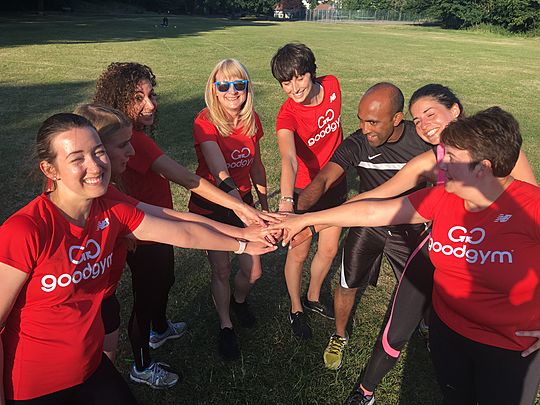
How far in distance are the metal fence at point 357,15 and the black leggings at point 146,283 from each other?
323 feet

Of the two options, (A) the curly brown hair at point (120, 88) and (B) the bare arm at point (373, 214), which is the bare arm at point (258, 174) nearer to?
(B) the bare arm at point (373, 214)

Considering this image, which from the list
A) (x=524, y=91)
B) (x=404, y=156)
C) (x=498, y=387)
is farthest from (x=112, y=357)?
(x=524, y=91)

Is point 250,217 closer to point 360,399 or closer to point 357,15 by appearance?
point 360,399

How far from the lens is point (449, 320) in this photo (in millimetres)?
2660

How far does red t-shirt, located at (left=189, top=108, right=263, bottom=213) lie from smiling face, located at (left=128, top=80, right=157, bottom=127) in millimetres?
594

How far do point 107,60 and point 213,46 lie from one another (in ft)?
35.3

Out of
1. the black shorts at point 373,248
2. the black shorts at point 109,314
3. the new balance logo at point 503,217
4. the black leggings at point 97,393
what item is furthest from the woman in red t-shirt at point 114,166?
the new balance logo at point 503,217

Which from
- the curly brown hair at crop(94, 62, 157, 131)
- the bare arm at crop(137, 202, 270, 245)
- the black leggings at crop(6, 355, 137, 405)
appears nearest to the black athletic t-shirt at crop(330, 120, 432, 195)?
the bare arm at crop(137, 202, 270, 245)

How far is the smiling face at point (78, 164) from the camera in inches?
83.4

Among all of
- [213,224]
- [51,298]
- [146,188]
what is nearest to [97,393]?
[51,298]

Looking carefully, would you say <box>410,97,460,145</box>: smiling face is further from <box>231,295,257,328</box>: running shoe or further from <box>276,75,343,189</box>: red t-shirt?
<box>231,295,257,328</box>: running shoe

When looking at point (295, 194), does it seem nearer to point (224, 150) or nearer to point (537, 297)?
point (224, 150)

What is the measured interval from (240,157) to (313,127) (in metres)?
0.83

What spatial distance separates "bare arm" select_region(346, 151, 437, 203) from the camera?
310 centimetres
